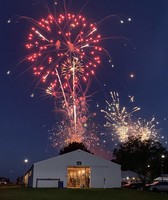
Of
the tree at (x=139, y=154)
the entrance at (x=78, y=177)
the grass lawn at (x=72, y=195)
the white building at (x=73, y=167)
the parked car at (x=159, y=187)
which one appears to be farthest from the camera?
the tree at (x=139, y=154)

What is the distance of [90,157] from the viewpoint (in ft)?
169

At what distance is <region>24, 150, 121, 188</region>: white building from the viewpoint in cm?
4884

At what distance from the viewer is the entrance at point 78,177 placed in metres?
53.2

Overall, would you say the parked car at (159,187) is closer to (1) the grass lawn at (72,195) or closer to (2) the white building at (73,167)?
(2) the white building at (73,167)

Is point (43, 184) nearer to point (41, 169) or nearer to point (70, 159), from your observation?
point (41, 169)

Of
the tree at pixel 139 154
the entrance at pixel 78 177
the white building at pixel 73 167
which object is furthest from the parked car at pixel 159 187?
the tree at pixel 139 154

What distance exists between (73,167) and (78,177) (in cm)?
590

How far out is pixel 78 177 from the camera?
5691 cm

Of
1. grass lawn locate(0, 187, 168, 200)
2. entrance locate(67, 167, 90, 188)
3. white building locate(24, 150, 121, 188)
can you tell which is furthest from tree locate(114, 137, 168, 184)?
grass lawn locate(0, 187, 168, 200)

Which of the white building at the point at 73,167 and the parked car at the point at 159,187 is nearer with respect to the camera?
the parked car at the point at 159,187

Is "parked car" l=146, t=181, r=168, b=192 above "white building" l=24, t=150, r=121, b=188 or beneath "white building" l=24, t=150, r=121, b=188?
beneath

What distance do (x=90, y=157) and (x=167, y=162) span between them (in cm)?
4073

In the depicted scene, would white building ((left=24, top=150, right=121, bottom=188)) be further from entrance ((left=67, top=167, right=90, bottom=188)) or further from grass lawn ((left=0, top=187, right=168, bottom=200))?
grass lawn ((left=0, top=187, right=168, bottom=200))

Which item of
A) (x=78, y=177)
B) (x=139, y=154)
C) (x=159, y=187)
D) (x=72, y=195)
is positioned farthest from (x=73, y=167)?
(x=139, y=154)
